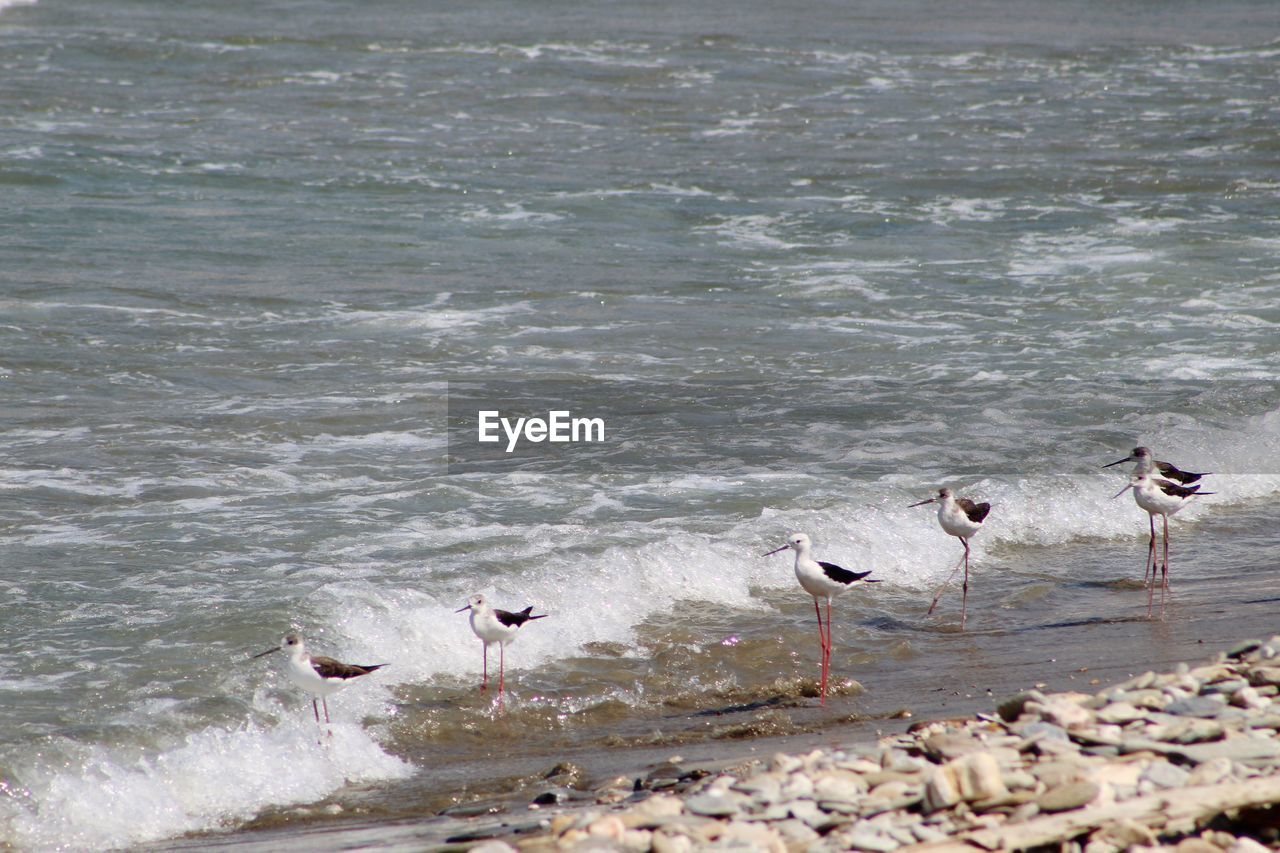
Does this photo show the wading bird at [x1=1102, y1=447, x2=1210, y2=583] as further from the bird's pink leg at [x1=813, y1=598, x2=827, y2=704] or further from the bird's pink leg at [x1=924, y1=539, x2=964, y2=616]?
the bird's pink leg at [x1=813, y1=598, x2=827, y2=704]

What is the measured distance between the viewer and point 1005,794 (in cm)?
509

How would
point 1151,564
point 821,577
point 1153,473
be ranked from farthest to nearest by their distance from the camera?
point 1153,473, point 1151,564, point 821,577

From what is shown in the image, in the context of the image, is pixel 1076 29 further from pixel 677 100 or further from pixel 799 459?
pixel 799 459

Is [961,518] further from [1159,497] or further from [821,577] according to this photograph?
[821,577]

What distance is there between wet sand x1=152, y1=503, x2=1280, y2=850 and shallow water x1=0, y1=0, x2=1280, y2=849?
1.8 inches

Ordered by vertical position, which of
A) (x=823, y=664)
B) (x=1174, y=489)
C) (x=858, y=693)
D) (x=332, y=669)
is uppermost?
(x=1174, y=489)

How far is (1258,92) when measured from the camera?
31.0 m

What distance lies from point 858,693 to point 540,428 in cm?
548

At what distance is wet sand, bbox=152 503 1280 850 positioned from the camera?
646 centimetres

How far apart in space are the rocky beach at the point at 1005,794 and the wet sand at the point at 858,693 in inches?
22.6

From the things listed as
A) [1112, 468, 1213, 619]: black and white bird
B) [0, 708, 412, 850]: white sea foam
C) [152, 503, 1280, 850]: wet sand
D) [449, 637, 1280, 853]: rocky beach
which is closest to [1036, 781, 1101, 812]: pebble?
[449, 637, 1280, 853]: rocky beach

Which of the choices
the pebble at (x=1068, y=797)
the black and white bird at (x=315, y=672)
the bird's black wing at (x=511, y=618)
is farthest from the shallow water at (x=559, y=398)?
the pebble at (x=1068, y=797)

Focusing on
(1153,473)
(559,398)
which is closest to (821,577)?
(1153,473)

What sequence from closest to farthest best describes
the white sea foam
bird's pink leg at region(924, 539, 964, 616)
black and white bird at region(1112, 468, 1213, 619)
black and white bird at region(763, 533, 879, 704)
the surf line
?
the white sea foam → black and white bird at region(763, 533, 879, 704) → bird's pink leg at region(924, 539, 964, 616) → black and white bird at region(1112, 468, 1213, 619) → the surf line
